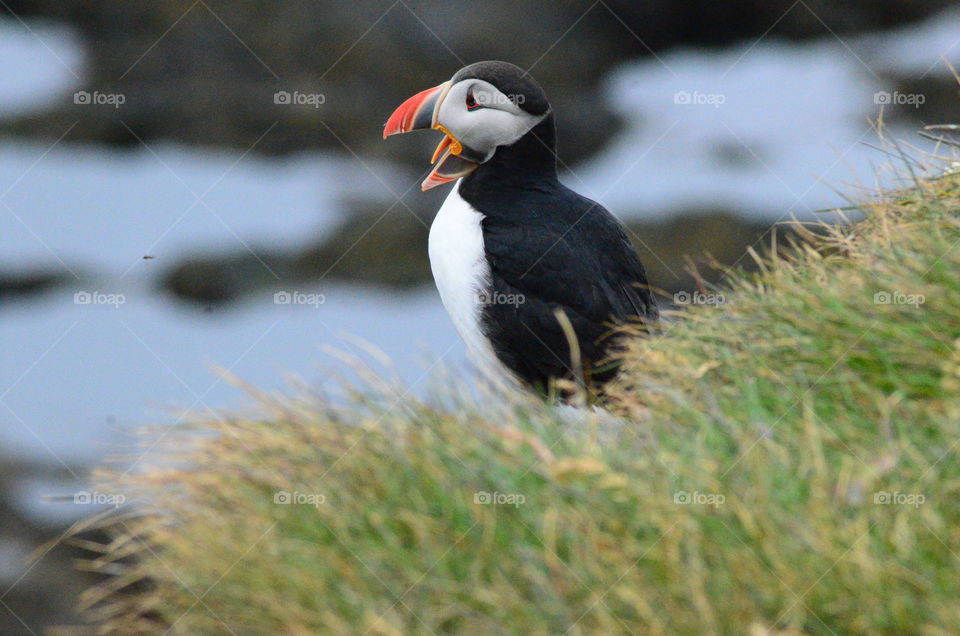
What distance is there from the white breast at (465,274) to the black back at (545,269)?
0.05m

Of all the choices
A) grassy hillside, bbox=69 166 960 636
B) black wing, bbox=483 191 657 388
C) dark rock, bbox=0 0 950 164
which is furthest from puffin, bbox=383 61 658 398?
dark rock, bbox=0 0 950 164

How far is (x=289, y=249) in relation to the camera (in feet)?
57.7

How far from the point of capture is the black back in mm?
5379

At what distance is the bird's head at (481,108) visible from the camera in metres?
5.47

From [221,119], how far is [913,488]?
17.3 metres

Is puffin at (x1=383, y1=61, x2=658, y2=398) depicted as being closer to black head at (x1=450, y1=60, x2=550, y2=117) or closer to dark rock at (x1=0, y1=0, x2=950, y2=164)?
black head at (x1=450, y1=60, x2=550, y2=117)

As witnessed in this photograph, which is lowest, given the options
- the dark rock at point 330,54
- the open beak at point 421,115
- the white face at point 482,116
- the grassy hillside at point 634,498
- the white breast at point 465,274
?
the grassy hillside at point 634,498

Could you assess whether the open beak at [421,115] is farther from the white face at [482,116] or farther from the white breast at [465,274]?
the white breast at [465,274]

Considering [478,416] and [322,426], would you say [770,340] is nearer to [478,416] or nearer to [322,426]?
[478,416]

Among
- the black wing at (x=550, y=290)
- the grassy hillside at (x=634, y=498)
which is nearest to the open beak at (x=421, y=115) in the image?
the black wing at (x=550, y=290)

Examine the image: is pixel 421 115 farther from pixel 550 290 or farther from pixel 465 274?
pixel 550 290

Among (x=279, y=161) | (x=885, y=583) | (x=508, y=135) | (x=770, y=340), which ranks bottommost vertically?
(x=885, y=583)

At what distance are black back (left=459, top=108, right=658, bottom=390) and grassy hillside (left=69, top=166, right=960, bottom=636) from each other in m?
0.81

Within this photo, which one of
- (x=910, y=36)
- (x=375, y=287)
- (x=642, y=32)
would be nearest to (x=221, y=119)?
(x=375, y=287)
